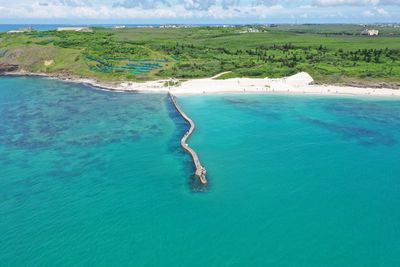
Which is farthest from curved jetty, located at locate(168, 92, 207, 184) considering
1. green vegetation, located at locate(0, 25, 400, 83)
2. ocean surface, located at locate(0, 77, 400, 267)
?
green vegetation, located at locate(0, 25, 400, 83)

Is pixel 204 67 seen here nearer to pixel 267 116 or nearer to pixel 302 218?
pixel 267 116

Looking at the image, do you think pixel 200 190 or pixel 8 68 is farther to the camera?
pixel 8 68

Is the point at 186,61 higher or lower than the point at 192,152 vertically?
higher

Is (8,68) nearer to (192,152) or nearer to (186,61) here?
(186,61)

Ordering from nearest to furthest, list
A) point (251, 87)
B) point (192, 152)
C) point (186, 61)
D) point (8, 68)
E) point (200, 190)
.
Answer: point (200, 190) → point (192, 152) → point (251, 87) → point (8, 68) → point (186, 61)

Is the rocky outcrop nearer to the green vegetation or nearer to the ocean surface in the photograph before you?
the green vegetation

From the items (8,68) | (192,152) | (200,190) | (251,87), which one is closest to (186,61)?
(251,87)

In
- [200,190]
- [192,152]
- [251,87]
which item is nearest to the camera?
[200,190]

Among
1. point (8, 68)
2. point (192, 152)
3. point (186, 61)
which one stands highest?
point (186, 61)
